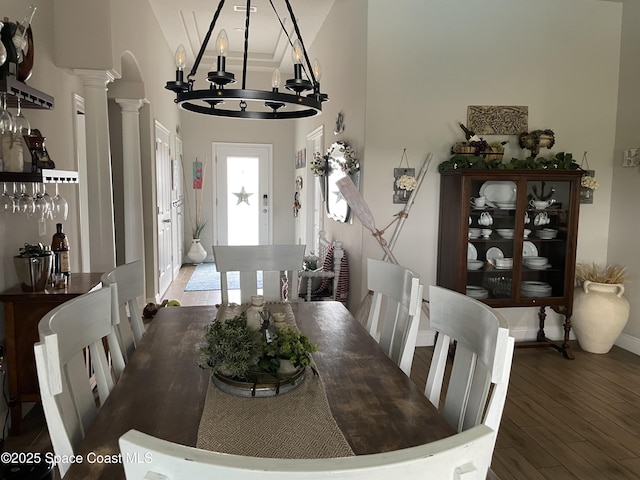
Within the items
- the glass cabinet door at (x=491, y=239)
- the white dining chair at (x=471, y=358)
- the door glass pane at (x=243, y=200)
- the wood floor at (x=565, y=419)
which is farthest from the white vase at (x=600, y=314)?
the door glass pane at (x=243, y=200)

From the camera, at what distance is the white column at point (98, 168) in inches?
135

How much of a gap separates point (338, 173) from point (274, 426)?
137 inches

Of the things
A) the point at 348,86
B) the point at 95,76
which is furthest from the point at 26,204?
the point at 348,86

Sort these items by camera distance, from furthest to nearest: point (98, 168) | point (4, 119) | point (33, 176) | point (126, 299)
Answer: point (98, 168), point (33, 176), point (4, 119), point (126, 299)

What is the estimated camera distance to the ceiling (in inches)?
196

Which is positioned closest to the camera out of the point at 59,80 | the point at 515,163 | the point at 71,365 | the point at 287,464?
the point at 287,464

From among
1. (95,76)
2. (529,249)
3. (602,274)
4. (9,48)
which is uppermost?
(95,76)

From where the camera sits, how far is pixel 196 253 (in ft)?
26.7

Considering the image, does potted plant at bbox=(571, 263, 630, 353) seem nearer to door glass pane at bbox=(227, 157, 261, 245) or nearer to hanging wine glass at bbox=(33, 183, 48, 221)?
hanging wine glass at bbox=(33, 183, 48, 221)

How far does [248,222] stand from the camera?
8.60 meters

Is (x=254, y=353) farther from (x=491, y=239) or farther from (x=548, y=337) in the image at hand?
(x=548, y=337)

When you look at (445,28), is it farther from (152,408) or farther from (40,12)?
(152,408)

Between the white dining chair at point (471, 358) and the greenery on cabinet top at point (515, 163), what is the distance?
2.41 meters

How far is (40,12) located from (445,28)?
9.35ft
